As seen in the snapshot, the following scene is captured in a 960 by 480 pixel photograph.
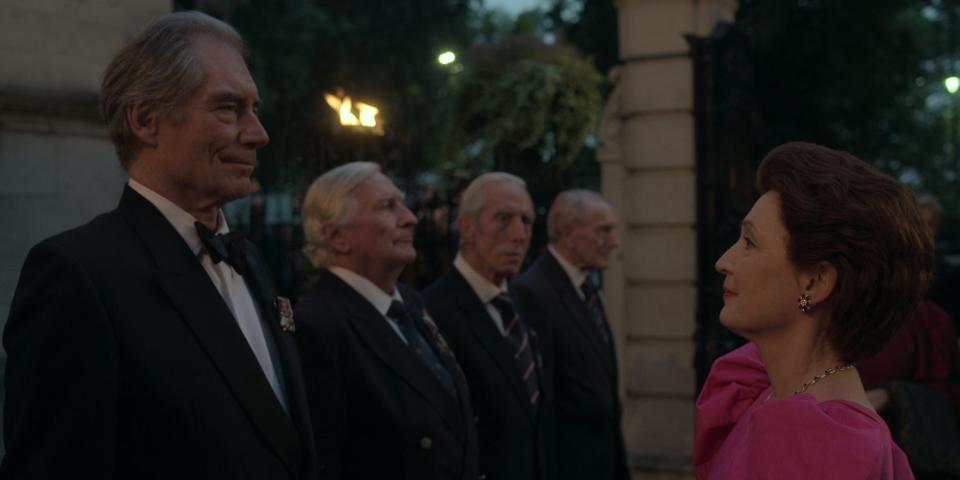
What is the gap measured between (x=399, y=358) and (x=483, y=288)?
1214mm

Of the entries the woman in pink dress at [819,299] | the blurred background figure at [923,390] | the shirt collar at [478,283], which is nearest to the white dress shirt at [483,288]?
the shirt collar at [478,283]

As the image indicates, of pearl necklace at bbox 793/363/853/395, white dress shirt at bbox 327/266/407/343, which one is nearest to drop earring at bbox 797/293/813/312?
pearl necklace at bbox 793/363/853/395

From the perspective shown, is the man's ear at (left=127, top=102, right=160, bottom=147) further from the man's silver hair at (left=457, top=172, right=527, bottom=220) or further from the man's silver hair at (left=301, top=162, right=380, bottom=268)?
the man's silver hair at (left=457, top=172, right=527, bottom=220)

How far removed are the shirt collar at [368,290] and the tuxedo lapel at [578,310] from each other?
1.72m

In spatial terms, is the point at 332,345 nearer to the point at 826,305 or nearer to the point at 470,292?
the point at 470,292

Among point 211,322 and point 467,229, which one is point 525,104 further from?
point 211,322

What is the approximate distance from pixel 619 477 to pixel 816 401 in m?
3.43

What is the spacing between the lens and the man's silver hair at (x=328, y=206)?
4.15m

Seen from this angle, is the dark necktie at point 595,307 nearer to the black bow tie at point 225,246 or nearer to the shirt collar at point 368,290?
the shirt collar at point 368,290

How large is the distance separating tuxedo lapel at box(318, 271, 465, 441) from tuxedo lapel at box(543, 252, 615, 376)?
1.89 metres

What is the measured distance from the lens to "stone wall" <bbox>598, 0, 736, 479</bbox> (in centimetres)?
744

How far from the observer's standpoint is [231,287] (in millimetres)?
2523

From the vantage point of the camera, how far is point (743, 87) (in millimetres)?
7281

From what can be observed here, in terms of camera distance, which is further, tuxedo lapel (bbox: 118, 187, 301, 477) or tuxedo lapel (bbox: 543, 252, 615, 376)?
tuxedo lapel (bbox: 543, 252, 615, 376)
